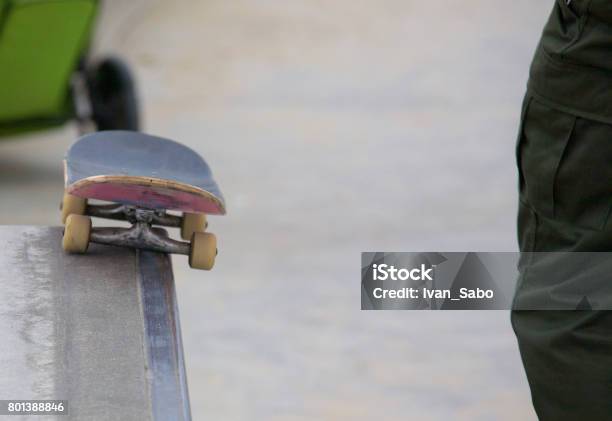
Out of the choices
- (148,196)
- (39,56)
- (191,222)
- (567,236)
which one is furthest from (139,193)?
(39,56)

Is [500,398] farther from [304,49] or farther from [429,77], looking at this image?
[304,49]

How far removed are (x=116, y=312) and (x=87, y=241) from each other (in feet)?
0.68

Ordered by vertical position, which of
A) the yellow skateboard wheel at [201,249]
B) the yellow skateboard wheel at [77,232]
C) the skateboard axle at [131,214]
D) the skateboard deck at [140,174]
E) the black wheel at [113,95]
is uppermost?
the black wheel at [113,95]

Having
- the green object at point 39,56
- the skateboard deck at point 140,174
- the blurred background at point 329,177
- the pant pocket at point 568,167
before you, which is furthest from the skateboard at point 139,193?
the green object at point 39,56

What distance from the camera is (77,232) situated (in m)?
2.29

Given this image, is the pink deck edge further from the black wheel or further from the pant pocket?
the black wheel

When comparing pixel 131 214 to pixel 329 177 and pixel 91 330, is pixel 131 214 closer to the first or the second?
pixel 91 330

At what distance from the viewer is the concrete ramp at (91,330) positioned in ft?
6.41

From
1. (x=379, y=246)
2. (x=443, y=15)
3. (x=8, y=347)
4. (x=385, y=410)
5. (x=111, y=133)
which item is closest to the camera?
(x=8, y=347)

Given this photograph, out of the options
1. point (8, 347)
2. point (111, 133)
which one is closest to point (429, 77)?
point (111, 133)

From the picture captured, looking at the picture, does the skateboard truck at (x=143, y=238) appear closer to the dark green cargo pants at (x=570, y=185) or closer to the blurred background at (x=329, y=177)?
the dark green cargo pants at (x=570, y=185)

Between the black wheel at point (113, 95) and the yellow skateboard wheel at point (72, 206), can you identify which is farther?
the black wheel at point (113, 95)

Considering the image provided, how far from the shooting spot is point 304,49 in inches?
300

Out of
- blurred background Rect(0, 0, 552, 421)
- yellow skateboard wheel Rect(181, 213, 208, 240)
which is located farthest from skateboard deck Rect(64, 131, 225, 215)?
blurred background Rect(0, 0, 552, 421)
